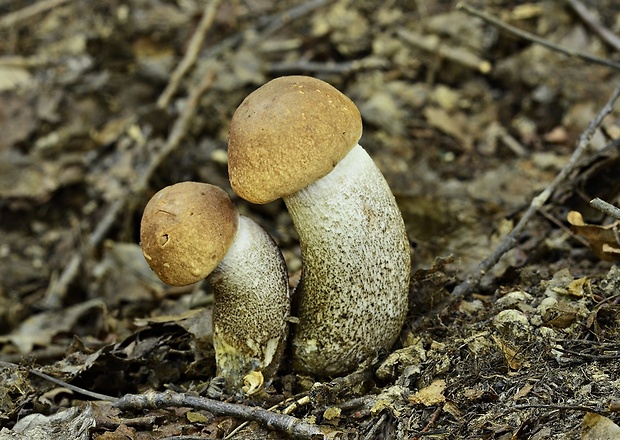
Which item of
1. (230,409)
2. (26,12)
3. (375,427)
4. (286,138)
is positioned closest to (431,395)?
(375,427)

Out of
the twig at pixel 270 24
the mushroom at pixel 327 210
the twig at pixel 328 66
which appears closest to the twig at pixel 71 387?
the mushroom at pixel 327 210

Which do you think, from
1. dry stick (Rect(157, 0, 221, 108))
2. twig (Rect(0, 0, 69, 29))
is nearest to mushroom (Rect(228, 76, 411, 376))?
dry stick (Rect(157, 0, 221, 108))

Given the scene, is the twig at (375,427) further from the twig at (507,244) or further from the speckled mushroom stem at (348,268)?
the twig at (507,244)

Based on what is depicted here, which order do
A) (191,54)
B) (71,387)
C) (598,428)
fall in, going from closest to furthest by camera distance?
1. (598,428)
2. (71,387)
3. (191,54)

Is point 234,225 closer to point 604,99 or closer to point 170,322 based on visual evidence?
point 170,322

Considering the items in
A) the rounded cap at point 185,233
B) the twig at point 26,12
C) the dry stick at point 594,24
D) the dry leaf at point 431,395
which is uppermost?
the twig at point 26,12

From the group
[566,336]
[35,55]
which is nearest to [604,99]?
[566,336]

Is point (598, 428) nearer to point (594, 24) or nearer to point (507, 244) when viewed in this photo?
point (507, 244)
